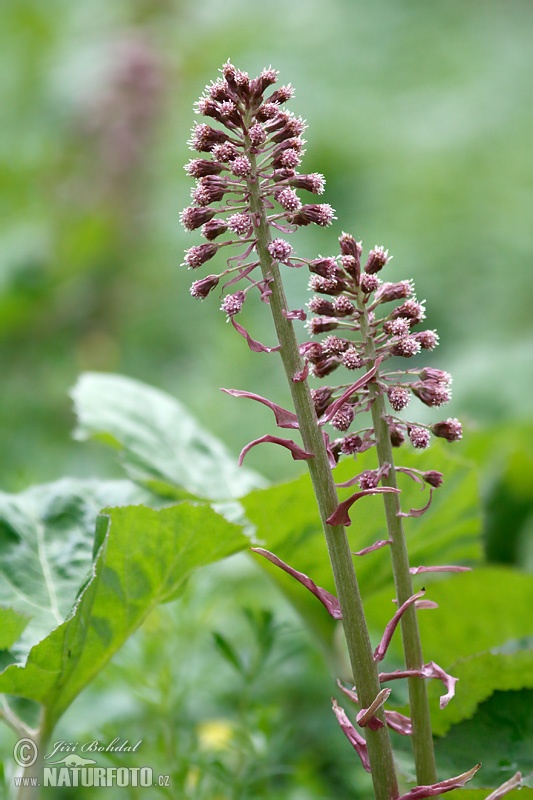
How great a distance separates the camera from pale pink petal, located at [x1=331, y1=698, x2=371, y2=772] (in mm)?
837

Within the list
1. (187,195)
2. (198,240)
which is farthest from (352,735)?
(187,195)

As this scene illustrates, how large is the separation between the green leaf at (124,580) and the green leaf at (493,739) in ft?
1.20

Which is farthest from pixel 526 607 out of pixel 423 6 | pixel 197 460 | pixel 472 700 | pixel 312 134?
pixel 423 6

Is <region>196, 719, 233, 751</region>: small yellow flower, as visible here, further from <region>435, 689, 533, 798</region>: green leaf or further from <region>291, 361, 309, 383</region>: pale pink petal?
<region>291, 361, 309, 383</region>: pale pink petal

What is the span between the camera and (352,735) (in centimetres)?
85

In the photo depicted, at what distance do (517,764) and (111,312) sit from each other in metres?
3.10

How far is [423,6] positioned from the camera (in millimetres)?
7336

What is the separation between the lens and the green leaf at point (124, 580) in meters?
1.08

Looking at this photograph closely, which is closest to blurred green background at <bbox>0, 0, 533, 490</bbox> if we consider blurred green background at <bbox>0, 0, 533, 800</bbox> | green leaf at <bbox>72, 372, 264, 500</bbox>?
blurred green background at <bbox>0, 0, 533, 800</bbox>

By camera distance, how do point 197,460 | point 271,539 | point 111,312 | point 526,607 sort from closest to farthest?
point 271,539
point 526,607
point 197,460
point 111,312

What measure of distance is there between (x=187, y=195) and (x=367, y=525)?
373 centimetres

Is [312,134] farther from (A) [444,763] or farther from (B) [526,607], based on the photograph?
(A) [444,763]

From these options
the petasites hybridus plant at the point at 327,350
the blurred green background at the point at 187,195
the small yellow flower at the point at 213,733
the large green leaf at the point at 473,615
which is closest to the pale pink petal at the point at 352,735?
the petasites hybridus plant at the point at 327,350

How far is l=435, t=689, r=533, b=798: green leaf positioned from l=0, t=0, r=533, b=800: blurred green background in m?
0.43
